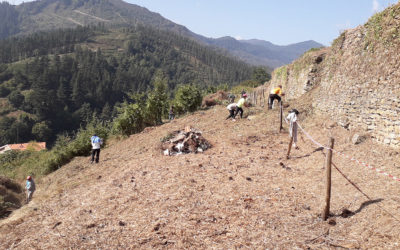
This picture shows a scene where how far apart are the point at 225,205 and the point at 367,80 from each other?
6415 millimetres

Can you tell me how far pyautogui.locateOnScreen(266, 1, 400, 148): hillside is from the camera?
23.3 ft

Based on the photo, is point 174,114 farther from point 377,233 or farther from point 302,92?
point 377,233

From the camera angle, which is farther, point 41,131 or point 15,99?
point 15,99

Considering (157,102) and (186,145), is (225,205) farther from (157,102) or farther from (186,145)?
(157,102)

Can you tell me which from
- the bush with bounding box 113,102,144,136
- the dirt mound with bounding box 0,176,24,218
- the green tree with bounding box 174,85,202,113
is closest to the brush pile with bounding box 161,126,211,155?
the dirt mound with bounding box 0,176,24,218

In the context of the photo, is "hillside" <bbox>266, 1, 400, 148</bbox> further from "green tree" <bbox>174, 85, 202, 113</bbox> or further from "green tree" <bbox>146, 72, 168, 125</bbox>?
"green tree" <bbox>146, 72, 168, 125</bbox>

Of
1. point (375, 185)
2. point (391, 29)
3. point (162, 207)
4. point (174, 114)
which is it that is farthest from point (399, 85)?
point (174, 114)

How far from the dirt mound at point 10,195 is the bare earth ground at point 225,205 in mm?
2049

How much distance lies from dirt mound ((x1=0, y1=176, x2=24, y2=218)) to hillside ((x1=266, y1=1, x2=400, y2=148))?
41.4ft

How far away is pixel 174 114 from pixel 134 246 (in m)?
17.2

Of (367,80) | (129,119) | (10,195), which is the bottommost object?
(10,195)

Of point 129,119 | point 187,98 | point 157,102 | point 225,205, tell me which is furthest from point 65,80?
point 225,205

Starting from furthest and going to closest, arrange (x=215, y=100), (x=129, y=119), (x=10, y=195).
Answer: (x=215, y=100) → (x=129, y=119) → (x=10, y=195)

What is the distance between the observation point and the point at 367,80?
27.3 feet
